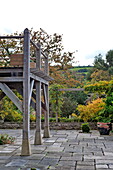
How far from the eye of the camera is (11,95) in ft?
19.7

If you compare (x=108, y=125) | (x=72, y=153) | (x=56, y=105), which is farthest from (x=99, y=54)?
(x=72, y=153)

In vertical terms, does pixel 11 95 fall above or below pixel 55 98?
below

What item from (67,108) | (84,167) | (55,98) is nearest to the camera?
(84,167)

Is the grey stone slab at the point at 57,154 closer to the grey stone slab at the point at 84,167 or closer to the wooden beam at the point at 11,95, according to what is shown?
the grey stone slab at the point at 84,167

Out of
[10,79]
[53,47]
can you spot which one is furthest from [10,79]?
[53,47]

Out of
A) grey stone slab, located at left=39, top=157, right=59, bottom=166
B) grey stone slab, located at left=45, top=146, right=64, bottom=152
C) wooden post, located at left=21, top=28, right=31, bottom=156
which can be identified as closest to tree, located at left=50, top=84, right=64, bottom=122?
grey stone slab, located at left=45, top=146, right=64, bottom=152

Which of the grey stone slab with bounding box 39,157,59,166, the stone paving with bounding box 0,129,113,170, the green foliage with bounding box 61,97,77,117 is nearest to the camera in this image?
the stone paving with bounding box 0,129,113,170

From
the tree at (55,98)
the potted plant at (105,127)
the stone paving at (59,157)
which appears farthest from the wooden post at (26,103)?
the tree at (55,98)

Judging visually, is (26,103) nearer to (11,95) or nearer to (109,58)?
(11,95)

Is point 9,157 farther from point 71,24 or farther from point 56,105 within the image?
point 71,24

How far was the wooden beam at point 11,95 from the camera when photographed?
593cm

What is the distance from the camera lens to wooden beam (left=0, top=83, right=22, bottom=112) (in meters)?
5.93

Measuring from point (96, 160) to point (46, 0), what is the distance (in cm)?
594

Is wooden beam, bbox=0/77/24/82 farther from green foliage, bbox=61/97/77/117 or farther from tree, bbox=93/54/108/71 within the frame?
tree, bbox=93/54/108/71
